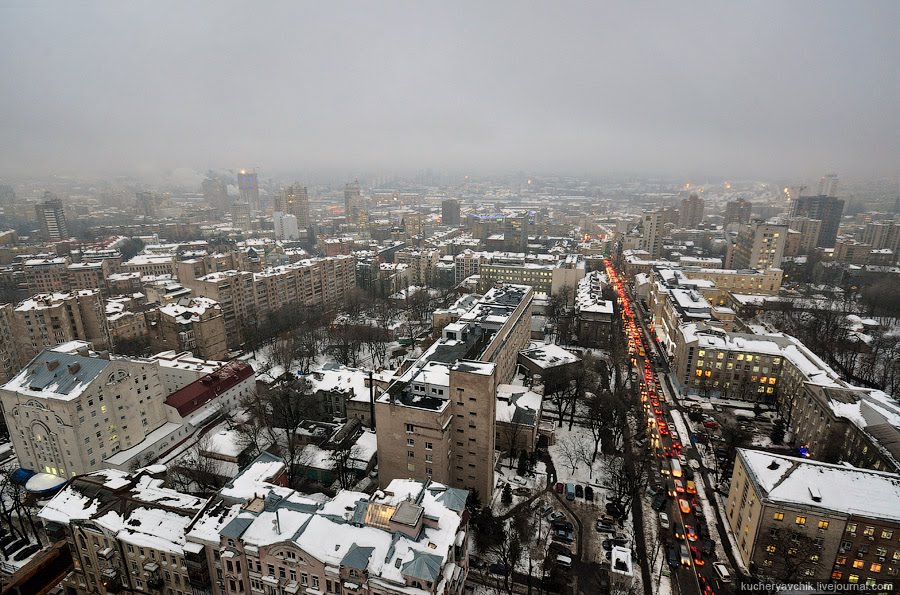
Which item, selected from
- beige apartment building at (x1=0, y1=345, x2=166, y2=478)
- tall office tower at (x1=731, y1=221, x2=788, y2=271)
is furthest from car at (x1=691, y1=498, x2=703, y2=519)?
tall office tower at (x1=731, y1=221, x2=788, y2=271)

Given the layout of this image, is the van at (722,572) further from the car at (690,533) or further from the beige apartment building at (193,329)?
the beige apartment building at (193,329)

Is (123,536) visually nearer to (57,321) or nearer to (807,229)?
(57,321)

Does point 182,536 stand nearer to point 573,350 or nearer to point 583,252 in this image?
point 573,350

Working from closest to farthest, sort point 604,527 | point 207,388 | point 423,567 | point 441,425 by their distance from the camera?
point 423,567, point 441,425, point 604,527, point 207,388

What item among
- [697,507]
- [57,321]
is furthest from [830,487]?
[57,321]

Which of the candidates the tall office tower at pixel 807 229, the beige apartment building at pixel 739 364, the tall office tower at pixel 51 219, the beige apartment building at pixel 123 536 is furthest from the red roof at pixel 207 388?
the tall office tower at pixel 807 229

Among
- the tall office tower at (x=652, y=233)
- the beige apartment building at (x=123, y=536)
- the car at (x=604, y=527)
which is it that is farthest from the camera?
the tall office tower at (x=652, y=233)

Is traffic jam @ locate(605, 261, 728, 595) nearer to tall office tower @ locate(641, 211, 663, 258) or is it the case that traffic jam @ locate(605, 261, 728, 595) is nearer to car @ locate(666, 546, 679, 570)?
car @ locate(666, 546, 679, 570)
